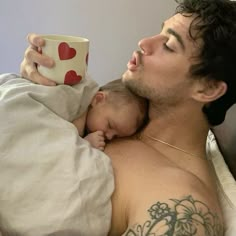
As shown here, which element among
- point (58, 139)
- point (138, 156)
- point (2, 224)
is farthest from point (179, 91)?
point (2, 224)

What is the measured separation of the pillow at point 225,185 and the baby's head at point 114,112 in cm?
29

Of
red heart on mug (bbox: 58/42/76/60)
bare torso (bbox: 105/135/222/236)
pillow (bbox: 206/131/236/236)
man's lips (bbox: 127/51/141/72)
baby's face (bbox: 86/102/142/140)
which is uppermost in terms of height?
red heart on mug (bbox: 58/42/76/60)

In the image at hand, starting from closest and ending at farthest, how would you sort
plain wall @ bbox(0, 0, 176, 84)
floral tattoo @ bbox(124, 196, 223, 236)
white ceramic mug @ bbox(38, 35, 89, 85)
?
floral tattoo @ bbox(124, 196, 223, 236) < white ceramic mug @ bbox(38, 35, 89, 85) < plain wall @ bbox(0, 0, 176, 84)

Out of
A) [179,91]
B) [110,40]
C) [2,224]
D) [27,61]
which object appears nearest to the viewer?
[2,224]

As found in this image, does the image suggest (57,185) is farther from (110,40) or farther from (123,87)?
(110,40)

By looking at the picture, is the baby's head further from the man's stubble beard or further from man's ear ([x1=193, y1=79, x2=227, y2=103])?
man's ear ([x1=193, y1=79, x2=227, y2=103])

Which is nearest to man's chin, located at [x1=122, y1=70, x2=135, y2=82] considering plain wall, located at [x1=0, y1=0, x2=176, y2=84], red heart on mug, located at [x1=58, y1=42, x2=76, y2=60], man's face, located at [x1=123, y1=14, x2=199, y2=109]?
man's face, located at [x1=123, y1=14, x2=199, y2=109]

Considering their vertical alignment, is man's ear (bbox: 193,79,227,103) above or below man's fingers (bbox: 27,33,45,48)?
below

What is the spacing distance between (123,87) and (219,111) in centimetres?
31

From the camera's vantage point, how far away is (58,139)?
1098mm

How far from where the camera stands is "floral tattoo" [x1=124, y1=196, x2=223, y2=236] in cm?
97

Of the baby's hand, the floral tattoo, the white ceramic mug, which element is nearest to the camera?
the floral tattoo

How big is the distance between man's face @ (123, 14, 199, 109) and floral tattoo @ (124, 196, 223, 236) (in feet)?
1.29

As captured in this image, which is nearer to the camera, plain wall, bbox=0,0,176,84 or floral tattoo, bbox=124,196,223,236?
floral tattoo, bbox=124,196,223,236
